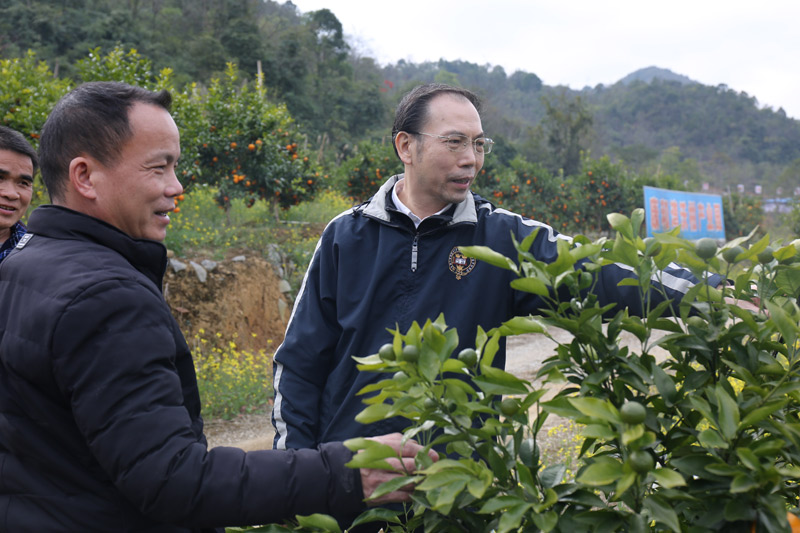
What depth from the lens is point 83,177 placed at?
46.6 inches

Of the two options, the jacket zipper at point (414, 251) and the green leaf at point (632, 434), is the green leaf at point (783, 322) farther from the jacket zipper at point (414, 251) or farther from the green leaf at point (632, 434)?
the jacket zipper at point (414, 251)

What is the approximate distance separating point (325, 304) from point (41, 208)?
2.98ft

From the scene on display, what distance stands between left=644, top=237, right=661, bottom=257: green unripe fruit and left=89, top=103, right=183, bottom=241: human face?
0.82 meters

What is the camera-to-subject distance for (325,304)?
1.96 m

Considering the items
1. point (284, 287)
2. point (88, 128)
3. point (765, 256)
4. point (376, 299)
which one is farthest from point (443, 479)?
point (284, 287)

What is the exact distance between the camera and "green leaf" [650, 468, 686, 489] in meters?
0.76

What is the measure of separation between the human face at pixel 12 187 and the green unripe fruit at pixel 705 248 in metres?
2.62

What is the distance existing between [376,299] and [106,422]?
1.02 metres

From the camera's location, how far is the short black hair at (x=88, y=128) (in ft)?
3.83

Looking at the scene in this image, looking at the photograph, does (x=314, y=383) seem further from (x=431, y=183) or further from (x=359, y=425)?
(x=431, y=183)

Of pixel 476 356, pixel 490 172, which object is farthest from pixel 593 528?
pixel 490 172

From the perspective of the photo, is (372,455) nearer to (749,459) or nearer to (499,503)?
(499,503)

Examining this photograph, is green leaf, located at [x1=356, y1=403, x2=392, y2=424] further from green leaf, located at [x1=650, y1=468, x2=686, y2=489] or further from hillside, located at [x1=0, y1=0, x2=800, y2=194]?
hillside, located at [x1=0, y1=0, x2=800, y2=194]

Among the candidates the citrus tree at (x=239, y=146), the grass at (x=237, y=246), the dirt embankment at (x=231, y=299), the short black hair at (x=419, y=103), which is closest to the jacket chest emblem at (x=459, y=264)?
the short black hair at (x=419, y=103)
